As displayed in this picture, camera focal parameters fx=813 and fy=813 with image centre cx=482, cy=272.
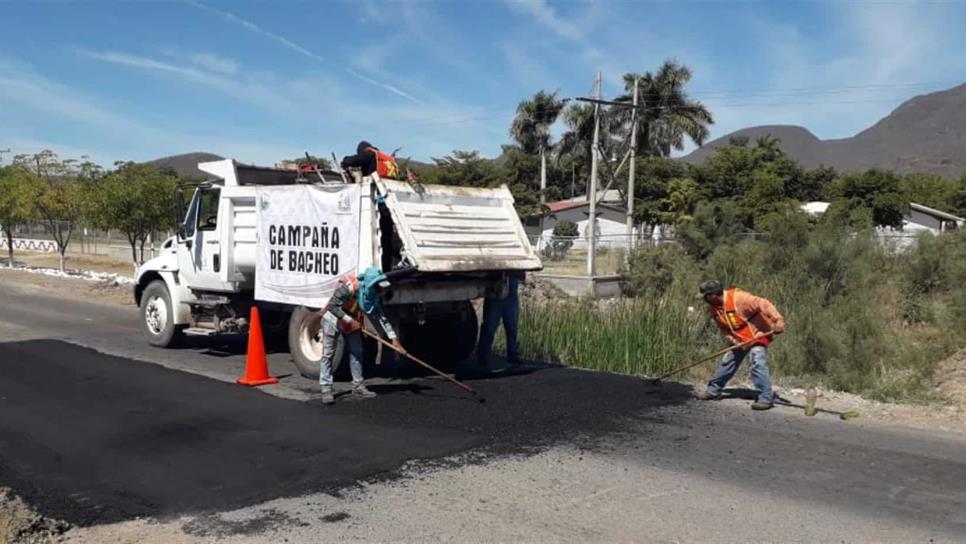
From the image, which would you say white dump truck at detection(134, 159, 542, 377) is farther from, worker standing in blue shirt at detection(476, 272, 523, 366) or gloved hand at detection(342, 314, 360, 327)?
gloved hand at detection(342, 314, 360, 327)

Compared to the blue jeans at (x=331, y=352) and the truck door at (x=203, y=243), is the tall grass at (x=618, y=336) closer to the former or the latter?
the blue jeans at (x=331, y=352)

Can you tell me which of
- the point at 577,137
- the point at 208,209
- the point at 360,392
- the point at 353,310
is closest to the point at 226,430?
the point at 360,392

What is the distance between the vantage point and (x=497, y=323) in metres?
10.7

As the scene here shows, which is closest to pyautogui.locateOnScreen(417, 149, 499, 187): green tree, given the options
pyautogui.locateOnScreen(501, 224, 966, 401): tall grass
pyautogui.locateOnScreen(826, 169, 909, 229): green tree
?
pyautogui.locateOnScreen(826, 169, 909, 229): green tree

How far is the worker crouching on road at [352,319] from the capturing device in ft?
27.9

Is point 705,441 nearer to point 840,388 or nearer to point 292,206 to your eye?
point 840,388

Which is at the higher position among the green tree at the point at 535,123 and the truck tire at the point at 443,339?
the green tree at the point at 535,123

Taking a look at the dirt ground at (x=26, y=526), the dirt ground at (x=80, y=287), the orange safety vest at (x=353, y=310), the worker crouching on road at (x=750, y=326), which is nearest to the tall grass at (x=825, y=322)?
the worker crouching on road at (x=750, y=326)

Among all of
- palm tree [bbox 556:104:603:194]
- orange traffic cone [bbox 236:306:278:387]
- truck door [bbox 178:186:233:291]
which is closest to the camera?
orange traffic cone [bbox 236:306:278:387]

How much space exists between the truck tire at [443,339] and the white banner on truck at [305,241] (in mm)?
1510

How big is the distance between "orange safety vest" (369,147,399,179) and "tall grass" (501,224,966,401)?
3.48m

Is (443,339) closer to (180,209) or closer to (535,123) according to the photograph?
(180,209)

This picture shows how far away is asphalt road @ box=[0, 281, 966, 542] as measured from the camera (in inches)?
201

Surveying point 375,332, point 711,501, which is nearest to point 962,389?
point 711,501
